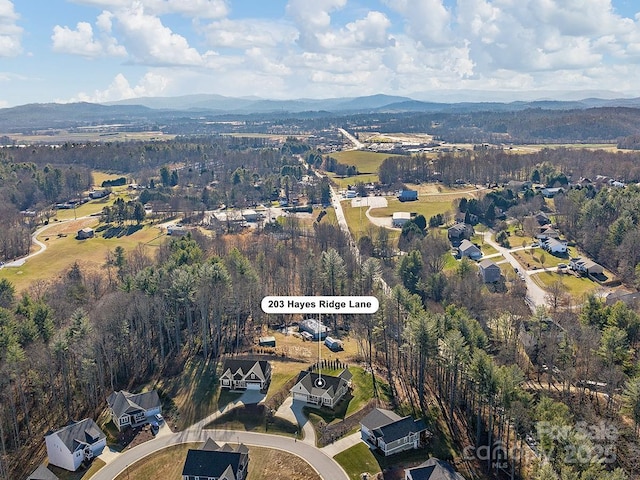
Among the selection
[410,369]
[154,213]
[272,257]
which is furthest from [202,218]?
[410,369]

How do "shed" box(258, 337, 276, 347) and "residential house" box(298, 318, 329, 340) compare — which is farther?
"residential house" box(298, 318, 329, 340)

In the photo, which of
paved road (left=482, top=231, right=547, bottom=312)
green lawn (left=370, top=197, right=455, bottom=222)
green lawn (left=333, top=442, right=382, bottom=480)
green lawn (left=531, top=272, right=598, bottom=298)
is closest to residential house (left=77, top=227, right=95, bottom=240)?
green lawn (left=370, top=197, right=455, bottom=222)

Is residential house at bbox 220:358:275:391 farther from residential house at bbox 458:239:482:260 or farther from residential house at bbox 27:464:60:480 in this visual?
residential house at bbox 458:239:482:260

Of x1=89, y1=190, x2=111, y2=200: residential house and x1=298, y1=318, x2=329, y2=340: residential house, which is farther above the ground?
x1=89, y1=190, x2=111, y2=200: residential house

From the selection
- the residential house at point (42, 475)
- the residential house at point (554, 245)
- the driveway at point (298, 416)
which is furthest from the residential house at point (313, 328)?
the residential house at point (554, 245)

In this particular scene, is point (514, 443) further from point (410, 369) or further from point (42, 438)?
point (42, 438)
